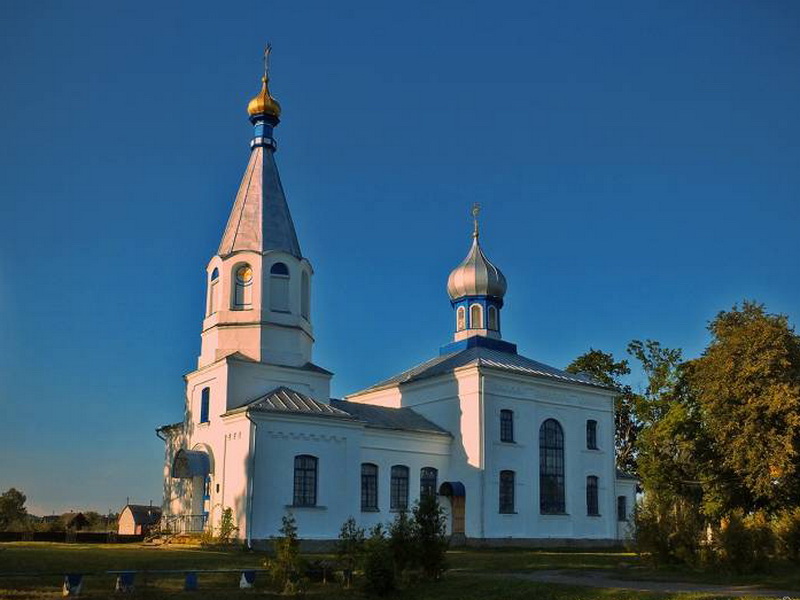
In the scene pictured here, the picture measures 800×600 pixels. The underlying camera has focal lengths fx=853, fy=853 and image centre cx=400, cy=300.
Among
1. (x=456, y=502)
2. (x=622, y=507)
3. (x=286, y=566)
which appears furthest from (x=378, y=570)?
(x=622, y=507)

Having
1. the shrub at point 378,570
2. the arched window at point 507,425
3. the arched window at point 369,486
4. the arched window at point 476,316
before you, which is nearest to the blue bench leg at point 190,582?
the shrub at point 378,570

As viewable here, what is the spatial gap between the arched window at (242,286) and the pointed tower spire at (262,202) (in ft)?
2.42

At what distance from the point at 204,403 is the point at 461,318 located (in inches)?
523

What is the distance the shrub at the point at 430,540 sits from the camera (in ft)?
54.7

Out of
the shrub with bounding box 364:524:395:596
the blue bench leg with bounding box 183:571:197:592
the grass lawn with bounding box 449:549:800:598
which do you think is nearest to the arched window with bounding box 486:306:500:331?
the grass lawn with bounding box 449:549:800:598

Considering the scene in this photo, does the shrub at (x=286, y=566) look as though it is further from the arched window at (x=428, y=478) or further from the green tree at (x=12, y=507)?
the green tree at (x=12, y=507)

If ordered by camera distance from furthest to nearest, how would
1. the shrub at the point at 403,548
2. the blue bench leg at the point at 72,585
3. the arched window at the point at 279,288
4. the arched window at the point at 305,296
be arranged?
the arched window at the point at 305,296 < the arched window at the point at 279,288 < the shrub at the point at 403,548 < the blue bench leg at the point at 72,585

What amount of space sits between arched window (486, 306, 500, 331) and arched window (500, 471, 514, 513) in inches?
293

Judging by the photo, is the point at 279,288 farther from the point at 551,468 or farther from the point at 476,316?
the point at 551,468

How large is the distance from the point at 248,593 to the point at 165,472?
Answer: 18.3 meters

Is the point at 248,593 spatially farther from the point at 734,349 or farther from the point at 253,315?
the point at 734,349

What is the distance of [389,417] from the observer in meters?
32.6

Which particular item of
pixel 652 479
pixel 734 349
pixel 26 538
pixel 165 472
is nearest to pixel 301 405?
pixel 165 472

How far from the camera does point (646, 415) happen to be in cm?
4066
